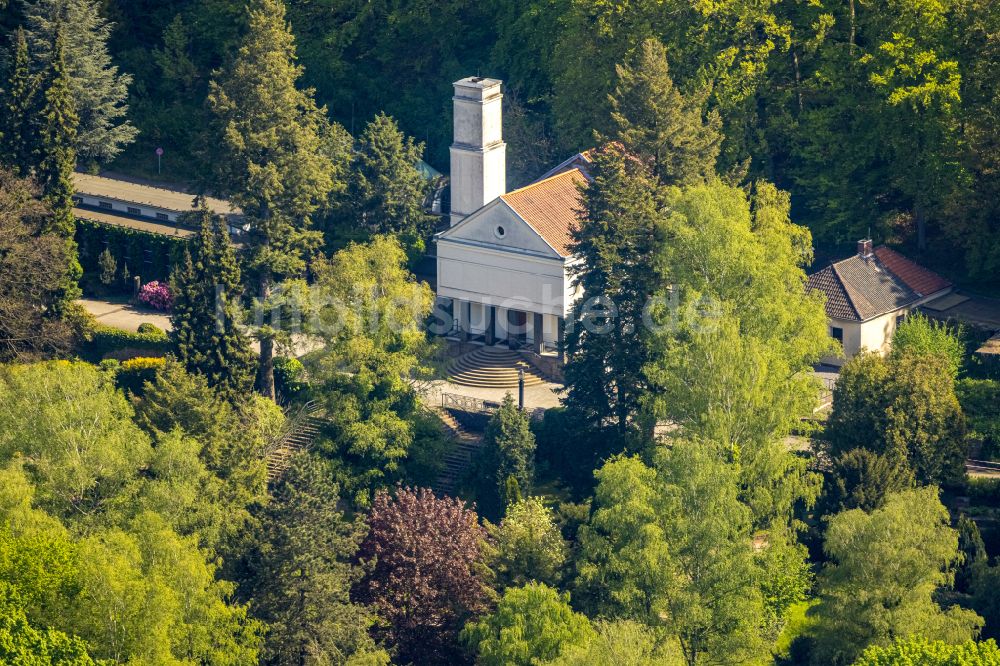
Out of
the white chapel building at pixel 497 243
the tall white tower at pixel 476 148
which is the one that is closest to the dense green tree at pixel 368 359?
the white chapel building at pixel 497 243

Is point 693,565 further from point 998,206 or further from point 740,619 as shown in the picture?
point 998,206

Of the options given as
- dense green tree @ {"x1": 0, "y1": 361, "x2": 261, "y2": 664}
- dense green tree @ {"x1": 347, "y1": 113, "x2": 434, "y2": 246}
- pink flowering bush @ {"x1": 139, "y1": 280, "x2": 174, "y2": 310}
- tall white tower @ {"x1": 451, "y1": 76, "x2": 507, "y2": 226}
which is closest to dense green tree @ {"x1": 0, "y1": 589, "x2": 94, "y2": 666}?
dense green tree @ {"x1": 0, "y1": 361, "x2": 261, "y2": 664}

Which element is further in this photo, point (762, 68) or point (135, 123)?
point (135, 123)

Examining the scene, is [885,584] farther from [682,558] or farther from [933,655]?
[933,655]

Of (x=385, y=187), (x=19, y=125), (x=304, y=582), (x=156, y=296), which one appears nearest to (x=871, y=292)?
(x=385, y=187)

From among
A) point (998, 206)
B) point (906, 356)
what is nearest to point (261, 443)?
point (906, 356)

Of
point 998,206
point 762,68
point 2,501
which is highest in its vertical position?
point 762,68

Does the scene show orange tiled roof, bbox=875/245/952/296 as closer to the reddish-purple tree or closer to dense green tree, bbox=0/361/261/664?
the reddish-purple tree
